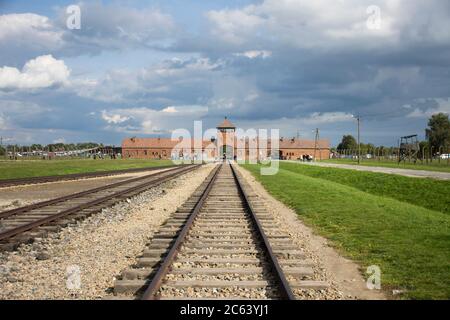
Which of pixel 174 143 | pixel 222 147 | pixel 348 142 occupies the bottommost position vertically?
pixel 222 147

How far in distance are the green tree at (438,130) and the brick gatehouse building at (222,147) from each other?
28.9 m

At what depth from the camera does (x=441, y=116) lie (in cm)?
13750

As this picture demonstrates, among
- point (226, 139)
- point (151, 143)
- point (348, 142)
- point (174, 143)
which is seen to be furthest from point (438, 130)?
point (151, 143)

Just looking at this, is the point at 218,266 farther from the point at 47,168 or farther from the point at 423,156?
the point at 423,156

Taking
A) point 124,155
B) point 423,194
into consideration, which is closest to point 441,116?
point 124,155

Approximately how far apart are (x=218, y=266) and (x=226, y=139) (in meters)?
128

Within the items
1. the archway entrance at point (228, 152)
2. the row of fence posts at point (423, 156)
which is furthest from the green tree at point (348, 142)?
the archway entrance at point (228, 152)

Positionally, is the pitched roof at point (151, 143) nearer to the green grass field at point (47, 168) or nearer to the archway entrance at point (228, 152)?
the archway entrance at point (228, 152)

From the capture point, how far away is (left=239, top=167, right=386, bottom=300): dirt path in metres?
6.21

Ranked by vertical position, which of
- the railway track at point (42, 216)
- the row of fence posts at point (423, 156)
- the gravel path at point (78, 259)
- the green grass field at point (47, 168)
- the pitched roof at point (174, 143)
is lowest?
the green grass field at point (47, 168)

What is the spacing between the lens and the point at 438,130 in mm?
136750

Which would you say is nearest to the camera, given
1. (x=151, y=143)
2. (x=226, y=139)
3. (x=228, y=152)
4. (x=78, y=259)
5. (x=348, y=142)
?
(x=78, y=259)

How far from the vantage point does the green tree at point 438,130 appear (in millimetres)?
Result: 134413
